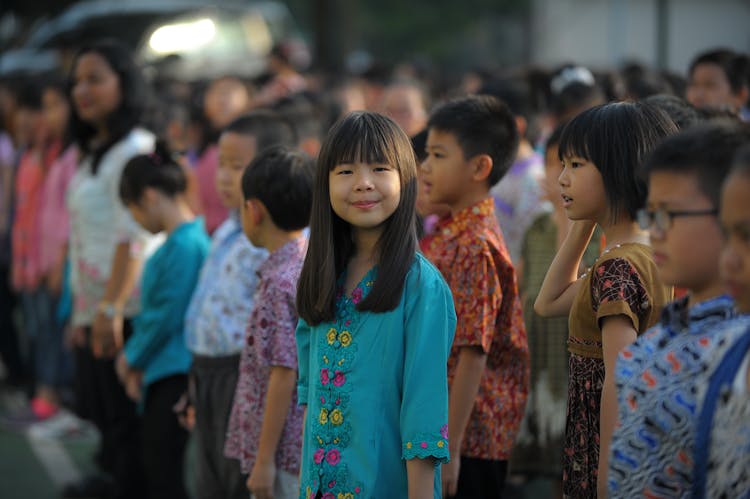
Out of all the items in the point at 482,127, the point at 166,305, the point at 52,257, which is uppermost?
the point at 482,127

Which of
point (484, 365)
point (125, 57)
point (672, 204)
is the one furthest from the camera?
point (125, 57)

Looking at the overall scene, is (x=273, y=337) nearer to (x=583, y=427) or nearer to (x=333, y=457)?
(x=333, y=457)

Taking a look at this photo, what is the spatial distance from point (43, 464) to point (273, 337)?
12.0 ft

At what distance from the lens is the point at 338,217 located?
3.32 m

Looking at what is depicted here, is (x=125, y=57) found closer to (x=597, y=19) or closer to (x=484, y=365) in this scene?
(x=484, y=365)

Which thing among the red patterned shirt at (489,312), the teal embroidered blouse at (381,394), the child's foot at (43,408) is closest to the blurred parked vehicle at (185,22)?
the child's foot at (43,408)

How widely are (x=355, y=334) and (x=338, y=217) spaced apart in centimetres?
36

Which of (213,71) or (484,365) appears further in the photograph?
(213,71)

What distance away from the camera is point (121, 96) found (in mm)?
6020

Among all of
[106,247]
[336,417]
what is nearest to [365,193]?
[336,417]

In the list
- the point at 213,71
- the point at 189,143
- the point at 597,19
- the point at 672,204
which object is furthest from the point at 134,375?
the point at 597,19

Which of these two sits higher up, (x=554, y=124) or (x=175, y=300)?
(x=554, y=124)

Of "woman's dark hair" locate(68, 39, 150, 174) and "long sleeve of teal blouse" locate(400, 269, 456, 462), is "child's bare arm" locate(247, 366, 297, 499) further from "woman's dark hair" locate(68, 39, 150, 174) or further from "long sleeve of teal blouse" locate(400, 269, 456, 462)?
"woman's dark hair" locate(68, 39, 150, 174)

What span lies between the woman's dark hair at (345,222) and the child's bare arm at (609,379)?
0.56 m
